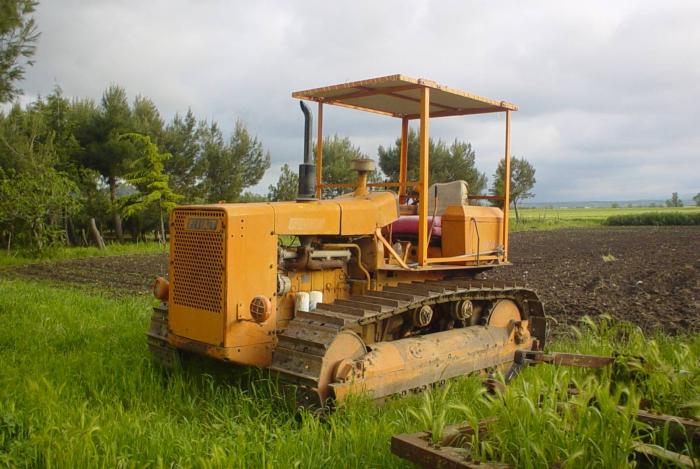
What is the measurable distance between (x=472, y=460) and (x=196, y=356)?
10.5 ft

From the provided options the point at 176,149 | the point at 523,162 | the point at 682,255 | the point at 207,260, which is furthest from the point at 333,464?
the point at 523,162

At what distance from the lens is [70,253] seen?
19781mm

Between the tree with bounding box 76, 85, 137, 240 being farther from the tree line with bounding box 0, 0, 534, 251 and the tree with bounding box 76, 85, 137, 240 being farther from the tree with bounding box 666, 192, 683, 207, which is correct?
the tree with bounding box 666, 192, 683, 207

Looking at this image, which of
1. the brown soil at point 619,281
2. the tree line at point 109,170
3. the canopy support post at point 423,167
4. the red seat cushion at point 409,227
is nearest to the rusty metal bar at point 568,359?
the canopy support post at point 423,167

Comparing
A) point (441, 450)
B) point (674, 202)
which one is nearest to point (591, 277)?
point (441, 450)

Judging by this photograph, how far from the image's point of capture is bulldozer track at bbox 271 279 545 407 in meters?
4.35

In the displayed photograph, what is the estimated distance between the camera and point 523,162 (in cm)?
5109

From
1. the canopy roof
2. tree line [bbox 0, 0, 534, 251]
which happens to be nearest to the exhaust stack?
the canopy roof

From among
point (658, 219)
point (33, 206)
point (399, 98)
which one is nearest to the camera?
point (399, 98)

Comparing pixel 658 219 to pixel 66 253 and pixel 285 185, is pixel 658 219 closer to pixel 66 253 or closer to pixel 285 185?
pixel 285 185

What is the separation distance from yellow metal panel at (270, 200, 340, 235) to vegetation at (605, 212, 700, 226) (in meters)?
43.9

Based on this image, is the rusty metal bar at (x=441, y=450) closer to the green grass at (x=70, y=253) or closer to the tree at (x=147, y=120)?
the green grass at (x=70, y=253)

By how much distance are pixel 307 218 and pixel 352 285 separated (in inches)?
35.4

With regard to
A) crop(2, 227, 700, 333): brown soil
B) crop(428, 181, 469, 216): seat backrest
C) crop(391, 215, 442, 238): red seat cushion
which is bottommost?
crop(2, 227, 700, 333): brown soil
